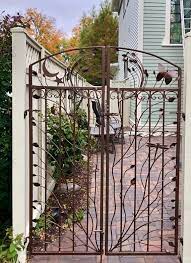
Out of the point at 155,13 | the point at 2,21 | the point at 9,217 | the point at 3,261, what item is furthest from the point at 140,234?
the point at 155,13

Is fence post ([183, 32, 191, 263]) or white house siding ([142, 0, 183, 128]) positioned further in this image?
white house siding ([142, 0, 183, 128])

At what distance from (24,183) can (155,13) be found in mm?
10753

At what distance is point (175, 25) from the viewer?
13.8m

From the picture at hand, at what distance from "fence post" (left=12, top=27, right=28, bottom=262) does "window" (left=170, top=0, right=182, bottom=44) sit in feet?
34.8

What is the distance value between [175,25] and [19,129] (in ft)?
35.9

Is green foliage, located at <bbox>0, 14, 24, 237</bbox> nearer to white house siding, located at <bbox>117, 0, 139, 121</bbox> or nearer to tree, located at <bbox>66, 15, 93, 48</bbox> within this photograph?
white house siding, located at <bbox>117, 0, 139, 121</bbox>

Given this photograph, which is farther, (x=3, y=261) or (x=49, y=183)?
(x=49, y=183)

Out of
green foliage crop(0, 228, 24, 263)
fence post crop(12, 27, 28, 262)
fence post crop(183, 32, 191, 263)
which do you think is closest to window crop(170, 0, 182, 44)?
fence post crop(183, 32, 191, 263)

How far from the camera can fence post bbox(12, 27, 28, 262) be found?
376 centimetres

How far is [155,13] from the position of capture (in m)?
13.6

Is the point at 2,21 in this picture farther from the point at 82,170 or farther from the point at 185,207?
the point at 82,170

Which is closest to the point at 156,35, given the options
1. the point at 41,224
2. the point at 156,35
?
the point at 156,35

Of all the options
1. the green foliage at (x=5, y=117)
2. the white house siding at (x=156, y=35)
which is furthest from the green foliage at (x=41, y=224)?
the white house siding at (x=156, y=35)

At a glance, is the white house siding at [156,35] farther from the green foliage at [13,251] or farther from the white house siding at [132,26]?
the green foliage at [13,251]
